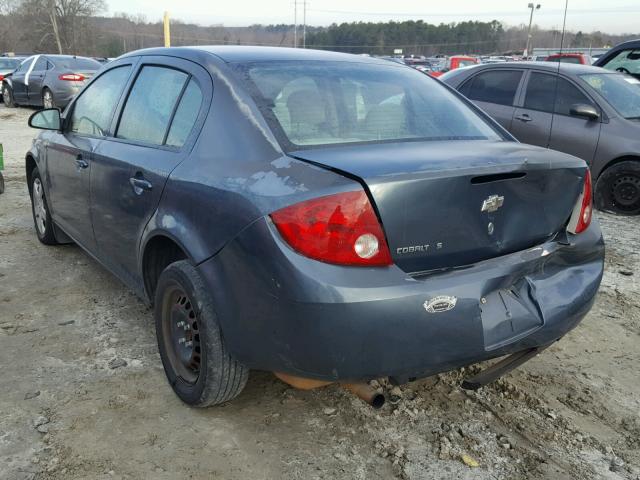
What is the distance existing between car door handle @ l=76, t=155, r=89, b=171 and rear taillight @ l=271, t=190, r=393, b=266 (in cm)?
201

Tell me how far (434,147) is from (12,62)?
23.6 meters

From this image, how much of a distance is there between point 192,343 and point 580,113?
525cm

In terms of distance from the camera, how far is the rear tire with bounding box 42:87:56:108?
14998mm

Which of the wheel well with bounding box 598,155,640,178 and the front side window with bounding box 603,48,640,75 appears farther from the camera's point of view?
the front side window with bounding box 603,48,640,75

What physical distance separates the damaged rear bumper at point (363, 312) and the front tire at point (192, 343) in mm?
105

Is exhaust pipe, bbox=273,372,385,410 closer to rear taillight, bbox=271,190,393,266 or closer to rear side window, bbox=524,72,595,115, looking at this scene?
rear taillight, bbox=271,190,393,266

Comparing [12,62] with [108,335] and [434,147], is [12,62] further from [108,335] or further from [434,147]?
[434,147]

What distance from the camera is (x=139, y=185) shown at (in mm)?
2838

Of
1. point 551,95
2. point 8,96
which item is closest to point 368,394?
point 551,95

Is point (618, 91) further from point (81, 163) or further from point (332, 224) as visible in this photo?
point (332, 224)

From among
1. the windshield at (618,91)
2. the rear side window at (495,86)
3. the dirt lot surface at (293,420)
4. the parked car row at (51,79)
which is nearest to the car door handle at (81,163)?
the dirt lot surface at (293,420)

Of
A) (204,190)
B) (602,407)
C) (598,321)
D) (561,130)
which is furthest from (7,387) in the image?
(561,130)

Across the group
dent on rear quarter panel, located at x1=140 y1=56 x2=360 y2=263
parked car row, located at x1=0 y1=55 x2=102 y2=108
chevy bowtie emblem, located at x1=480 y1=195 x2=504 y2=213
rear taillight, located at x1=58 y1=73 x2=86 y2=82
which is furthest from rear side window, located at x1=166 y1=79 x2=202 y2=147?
rear taillight, located at x1=58 y1=73 x2=86 y2=82

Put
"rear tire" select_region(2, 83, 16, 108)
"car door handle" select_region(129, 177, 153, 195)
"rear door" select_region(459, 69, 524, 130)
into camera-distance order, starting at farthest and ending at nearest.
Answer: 1. "rear tire" select_region(2, 83, 16, 108)
2. "rear door" select_region(459, 69, 524, 130)
3. "car door handle" select_region(129, 177, 153, 195)
